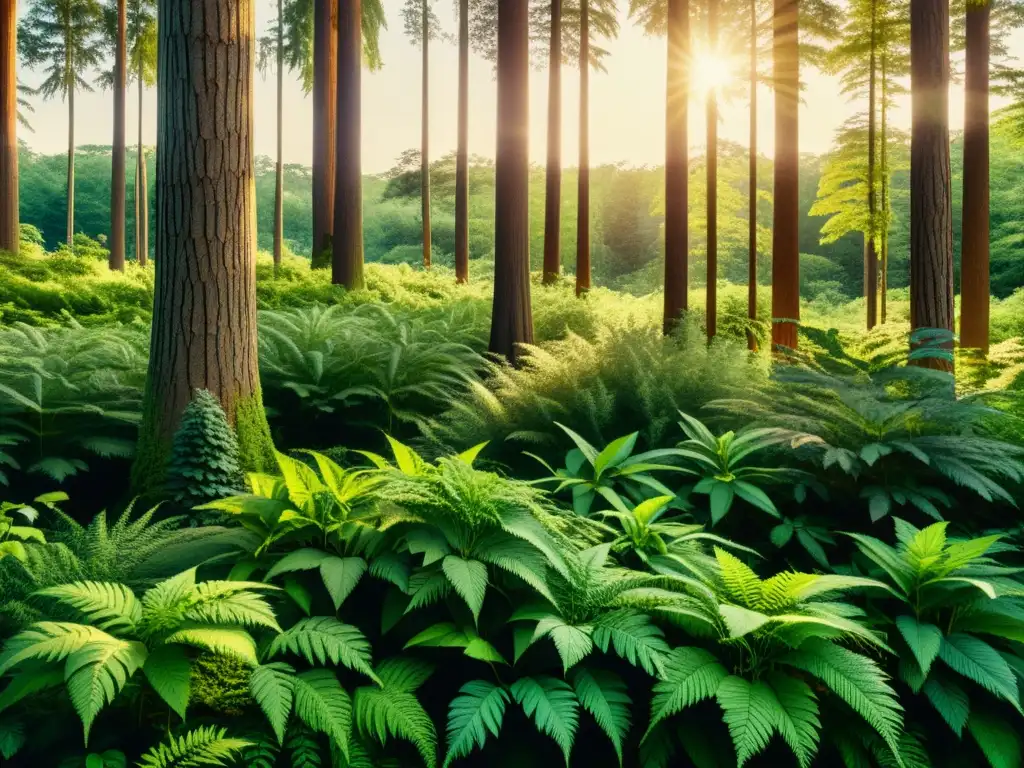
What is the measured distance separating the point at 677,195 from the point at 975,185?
584cm

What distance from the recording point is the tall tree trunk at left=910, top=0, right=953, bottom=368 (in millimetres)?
7402

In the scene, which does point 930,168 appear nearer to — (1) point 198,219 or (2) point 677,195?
(2) point 677,195

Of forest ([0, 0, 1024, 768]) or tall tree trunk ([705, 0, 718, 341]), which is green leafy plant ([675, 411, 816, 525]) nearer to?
forest ([0, 0, 1024, 768])

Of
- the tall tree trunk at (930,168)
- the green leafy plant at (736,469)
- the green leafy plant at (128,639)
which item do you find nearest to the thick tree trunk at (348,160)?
the tall tree trunk at (930,168)

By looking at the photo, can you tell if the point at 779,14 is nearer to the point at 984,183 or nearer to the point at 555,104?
the point at 984,183

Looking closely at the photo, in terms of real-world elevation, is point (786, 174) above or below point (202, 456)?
above

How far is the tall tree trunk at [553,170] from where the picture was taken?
61.1 ft

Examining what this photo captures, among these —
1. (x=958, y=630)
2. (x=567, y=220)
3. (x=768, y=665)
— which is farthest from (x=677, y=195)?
(x=567, y=220)

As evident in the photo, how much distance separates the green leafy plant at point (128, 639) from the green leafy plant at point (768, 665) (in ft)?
4.61

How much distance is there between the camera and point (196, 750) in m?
2.30

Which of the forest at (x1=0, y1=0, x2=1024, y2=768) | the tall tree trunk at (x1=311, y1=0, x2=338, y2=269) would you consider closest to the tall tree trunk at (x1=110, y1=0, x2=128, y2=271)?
the tall tree trunk at (x1=311, y1=0, x2=338, y2=269)

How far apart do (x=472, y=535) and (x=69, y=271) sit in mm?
17789

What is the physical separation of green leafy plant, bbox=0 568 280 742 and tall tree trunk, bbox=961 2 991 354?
13.4 m

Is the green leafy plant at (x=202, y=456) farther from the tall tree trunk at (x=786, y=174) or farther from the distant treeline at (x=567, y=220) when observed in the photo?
the distant treeline at (x=567, y=220)
